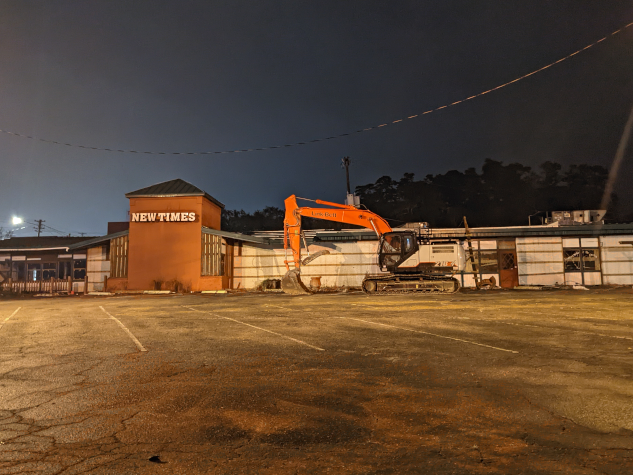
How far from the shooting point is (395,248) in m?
24.2

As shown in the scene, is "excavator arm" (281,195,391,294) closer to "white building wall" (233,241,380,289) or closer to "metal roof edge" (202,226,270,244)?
"metal roof edge" (202,226,270,244)

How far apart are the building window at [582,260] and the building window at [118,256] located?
32.3 metres

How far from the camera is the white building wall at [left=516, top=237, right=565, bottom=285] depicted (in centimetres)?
3003

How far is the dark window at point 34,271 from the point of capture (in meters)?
35.2

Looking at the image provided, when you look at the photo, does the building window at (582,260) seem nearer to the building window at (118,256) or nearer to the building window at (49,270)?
the building window at (118,256)

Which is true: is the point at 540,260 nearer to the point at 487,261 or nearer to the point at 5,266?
the point at 487,261

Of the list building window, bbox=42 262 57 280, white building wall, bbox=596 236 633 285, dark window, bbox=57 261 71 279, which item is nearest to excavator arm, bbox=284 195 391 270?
white building wall, bbox=596 236 633 285

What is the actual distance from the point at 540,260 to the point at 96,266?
3308cm

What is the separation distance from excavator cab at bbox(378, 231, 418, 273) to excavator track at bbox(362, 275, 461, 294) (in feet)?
2.30

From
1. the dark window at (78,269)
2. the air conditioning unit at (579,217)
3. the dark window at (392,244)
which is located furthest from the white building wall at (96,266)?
the air conditioning unit at (579,217)

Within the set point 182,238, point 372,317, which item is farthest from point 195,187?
point 372,317

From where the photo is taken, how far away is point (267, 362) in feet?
23.8

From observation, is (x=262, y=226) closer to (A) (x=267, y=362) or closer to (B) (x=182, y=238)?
(B) (x=182, y=238)

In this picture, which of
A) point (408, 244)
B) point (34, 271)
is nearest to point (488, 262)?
point (408, 244)
